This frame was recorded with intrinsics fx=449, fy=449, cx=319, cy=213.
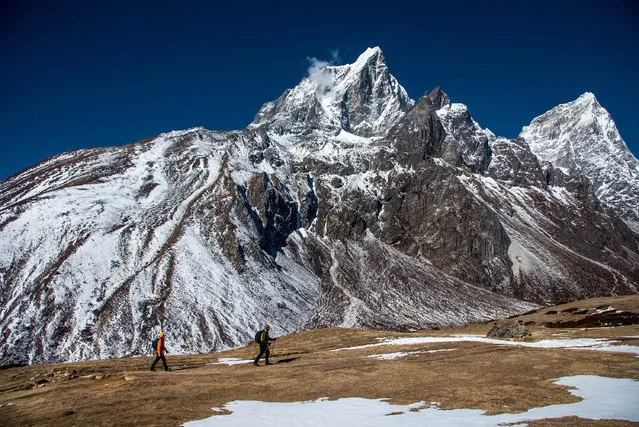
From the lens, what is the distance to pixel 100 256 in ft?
434

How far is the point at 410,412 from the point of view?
60.6 feet

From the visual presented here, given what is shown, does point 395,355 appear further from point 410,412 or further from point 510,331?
point 410,412

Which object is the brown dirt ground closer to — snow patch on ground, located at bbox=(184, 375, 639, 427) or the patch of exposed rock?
snow patch on ground, located at bbox=(184, 375, 639, 427)

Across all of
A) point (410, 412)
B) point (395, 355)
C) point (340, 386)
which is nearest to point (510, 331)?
point (395, 355)

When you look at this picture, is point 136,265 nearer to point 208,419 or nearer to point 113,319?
point 113,319

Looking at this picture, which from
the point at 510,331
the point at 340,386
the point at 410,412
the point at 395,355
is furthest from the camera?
the point at 510,331

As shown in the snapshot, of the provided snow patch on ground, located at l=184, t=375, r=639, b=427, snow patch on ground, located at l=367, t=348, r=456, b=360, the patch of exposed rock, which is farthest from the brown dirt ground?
the patch of exposed rock

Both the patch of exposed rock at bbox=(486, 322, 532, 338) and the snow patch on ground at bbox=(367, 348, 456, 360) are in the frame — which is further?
the patch of exposed rock at bbox=(486, 322, 532, 338)

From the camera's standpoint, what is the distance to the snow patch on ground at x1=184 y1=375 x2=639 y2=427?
1633 cm

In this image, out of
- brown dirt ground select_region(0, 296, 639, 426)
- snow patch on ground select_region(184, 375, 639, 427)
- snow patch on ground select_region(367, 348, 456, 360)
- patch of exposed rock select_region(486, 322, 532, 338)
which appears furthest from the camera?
patch of exposed rock select_region(486, 322, 532, 338)

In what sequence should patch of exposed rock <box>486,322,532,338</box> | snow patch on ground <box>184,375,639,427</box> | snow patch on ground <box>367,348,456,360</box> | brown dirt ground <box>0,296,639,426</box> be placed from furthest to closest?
patch of exposed rock <box>486,322,532,338</box> → snow patch on ground <box>367,348,456,360</box> → brown dirt ground <box>0,296,639,426</box> → snow patch on ground <box>184,375,639,427</box>

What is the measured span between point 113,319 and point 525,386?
10896cm

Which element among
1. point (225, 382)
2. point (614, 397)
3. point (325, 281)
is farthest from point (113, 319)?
→ point (614, 397)

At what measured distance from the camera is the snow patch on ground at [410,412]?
53.6ft
